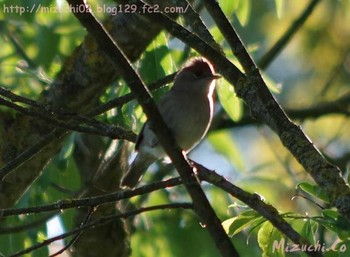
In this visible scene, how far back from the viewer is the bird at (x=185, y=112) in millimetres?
5480

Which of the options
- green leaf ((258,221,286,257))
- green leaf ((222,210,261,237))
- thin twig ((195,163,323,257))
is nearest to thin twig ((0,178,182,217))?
thin twig ((195,163,323,257))

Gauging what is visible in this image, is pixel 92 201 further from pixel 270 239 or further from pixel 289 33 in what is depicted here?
pixel 289 33

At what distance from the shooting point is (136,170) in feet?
18.9

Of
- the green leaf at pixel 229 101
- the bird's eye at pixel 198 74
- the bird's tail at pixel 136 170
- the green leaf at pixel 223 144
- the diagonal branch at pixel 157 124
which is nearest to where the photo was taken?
the diagonal branch at pixel 157 124

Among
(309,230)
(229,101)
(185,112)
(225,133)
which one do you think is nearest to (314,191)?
(309,230)

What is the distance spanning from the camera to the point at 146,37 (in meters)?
5.41


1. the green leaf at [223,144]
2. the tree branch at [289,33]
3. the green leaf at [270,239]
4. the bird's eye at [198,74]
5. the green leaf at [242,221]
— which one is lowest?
the green leaf at [270,239]

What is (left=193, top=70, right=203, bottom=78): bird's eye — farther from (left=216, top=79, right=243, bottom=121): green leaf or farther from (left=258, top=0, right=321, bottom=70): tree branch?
(left=258, top=0, right=321, bottom=70): tree branch

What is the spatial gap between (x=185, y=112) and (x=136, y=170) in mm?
542

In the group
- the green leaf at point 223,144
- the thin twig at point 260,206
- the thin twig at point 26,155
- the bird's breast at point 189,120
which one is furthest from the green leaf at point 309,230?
the green leaf at point 223,144

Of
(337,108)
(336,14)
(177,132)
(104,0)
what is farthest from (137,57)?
(336,14)

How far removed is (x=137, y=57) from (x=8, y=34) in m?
2.50

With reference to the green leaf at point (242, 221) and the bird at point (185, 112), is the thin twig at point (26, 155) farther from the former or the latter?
the green leaf at point (242, 221)

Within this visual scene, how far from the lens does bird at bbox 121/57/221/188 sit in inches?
216
